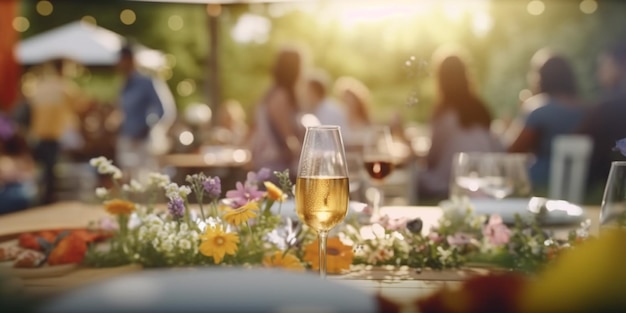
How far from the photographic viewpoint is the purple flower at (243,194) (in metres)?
1.62

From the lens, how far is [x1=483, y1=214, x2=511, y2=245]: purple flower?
65.6 inches

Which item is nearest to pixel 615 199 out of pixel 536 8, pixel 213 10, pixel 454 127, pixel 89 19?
pixel 454 127

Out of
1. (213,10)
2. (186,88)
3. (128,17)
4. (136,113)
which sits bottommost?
(136,113)

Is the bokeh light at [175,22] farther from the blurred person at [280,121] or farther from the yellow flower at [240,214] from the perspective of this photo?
the yellow flower at [240,214]

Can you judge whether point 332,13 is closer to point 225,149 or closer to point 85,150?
point 85,150

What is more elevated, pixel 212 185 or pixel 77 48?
pixel 77 48

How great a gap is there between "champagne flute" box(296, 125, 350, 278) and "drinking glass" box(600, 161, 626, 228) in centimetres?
42

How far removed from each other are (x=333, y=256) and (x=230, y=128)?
6516mm

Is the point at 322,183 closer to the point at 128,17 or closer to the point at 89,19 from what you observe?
the point at 128,17

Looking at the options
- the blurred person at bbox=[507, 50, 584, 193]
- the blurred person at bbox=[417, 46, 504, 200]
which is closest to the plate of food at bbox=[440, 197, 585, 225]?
the blurred person at bbox=[417, 46, 504, 200]

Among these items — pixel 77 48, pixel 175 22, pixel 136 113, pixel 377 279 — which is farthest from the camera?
pixel 175 22

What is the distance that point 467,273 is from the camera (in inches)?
59.5

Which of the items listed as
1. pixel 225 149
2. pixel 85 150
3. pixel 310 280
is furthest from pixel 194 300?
pixel 85 150

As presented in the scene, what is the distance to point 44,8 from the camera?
16375 mm
